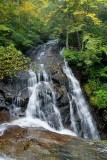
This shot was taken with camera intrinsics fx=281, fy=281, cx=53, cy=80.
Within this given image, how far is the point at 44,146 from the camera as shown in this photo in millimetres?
10625

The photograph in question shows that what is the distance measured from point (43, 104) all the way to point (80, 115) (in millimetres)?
2212

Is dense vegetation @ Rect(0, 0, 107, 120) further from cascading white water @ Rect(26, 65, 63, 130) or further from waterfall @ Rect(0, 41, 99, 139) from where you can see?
cascading white water @ Rect(26, 65, 63, 130)

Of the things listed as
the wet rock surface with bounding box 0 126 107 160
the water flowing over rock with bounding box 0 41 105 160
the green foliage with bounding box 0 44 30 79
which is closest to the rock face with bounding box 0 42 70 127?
the water flowing over rock with bounding box 0 41 105 160

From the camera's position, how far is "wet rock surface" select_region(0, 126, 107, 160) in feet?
31.9

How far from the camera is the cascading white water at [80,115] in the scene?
15.1m

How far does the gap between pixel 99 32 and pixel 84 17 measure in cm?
189

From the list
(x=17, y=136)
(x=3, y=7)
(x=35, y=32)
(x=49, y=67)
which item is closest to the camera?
(x=17, y=136)

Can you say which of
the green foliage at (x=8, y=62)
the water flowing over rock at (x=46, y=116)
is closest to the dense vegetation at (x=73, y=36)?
the green foliage at (x=8, y=62)

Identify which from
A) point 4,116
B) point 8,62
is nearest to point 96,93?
point 8,62

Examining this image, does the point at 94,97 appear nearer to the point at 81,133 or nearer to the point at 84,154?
the point at 81,133

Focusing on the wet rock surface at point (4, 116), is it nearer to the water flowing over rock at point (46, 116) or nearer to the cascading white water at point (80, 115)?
the water flowing over rock at point (46, 116)

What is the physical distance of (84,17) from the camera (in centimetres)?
2016

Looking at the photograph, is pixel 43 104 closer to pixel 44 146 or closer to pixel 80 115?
pixel 80 115

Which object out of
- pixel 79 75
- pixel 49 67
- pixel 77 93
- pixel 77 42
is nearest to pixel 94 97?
pixel 77 93
